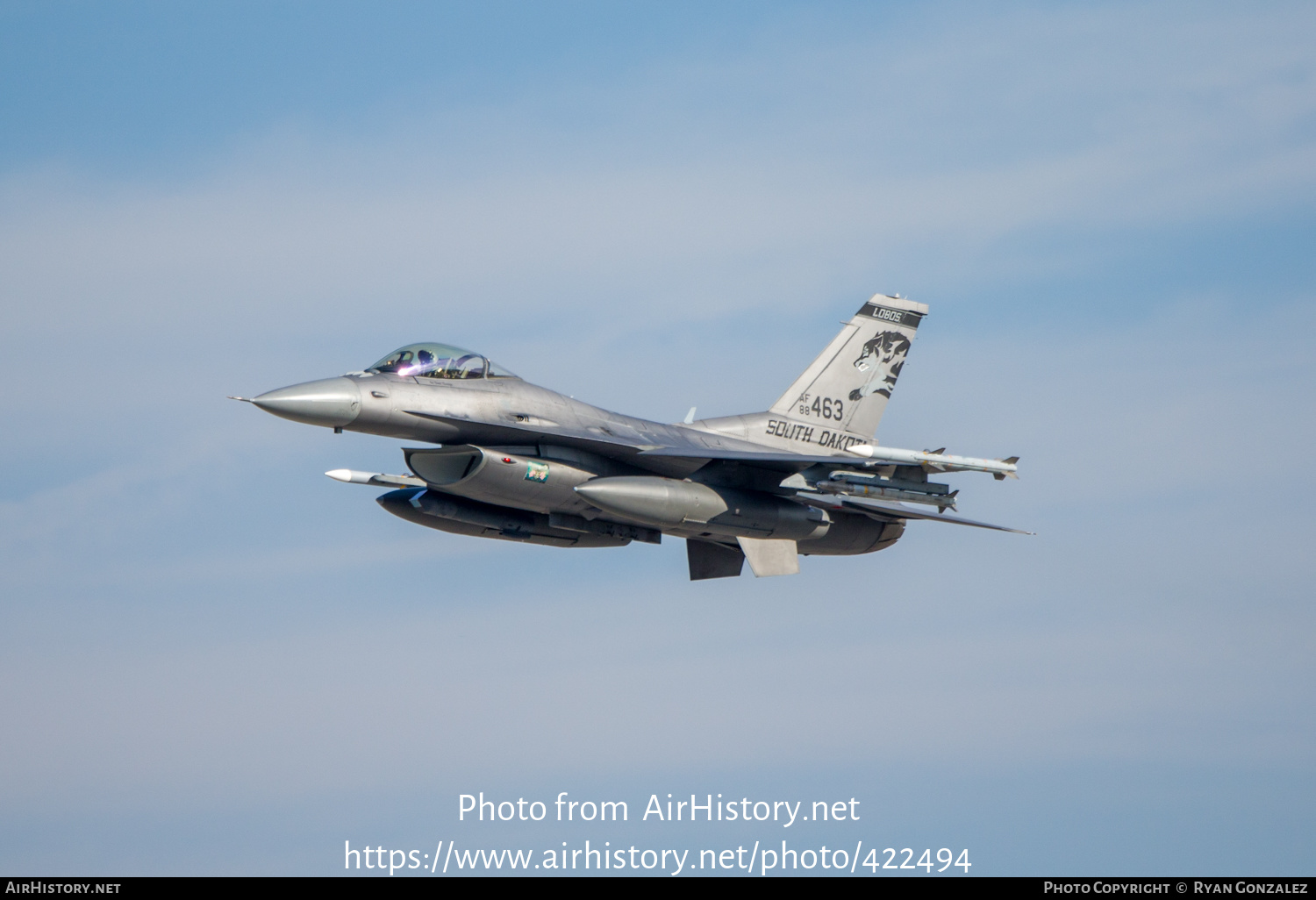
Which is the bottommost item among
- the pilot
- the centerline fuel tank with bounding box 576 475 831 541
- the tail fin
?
the centerline fuel tank with bounding box 576 475 831 541

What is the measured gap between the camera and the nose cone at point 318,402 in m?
23.7

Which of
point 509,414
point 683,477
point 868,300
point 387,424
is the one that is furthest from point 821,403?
point 387,424

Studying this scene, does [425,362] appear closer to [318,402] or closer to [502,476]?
[318,402]

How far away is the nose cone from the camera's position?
23672 millimetres

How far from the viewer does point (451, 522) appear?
2772 centimetres

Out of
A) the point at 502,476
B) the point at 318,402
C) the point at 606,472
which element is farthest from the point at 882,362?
the point at 318,402

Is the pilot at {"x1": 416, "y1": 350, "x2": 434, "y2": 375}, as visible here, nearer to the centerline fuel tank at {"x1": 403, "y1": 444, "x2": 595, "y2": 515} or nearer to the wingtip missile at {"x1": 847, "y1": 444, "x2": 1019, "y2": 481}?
the centerline fuel tank at {"x1": 403, "y1": 444, "x2": 595, "y2": 515}

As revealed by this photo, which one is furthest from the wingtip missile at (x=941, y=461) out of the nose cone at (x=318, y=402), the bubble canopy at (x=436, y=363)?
the nose cone at (x=318, y=402)

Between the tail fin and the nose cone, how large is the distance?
9347 millimetres

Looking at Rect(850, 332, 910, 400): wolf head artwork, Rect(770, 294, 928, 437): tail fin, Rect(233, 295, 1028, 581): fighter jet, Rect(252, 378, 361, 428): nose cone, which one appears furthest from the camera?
Rect(850, 332, 910, 400): wolf head artwork

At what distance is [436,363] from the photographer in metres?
25.6

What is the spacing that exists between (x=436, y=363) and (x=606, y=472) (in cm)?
344

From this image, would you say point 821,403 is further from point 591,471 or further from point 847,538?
point 591,471

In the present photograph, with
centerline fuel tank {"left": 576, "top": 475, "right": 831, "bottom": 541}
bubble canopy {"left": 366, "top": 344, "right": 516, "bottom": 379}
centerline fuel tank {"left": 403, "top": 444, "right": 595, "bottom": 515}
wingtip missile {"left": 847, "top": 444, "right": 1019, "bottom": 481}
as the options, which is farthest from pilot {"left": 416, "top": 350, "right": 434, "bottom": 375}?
wingtip missile {"left": 847, "top": 444, "right": 1019, "bottom": 481}
